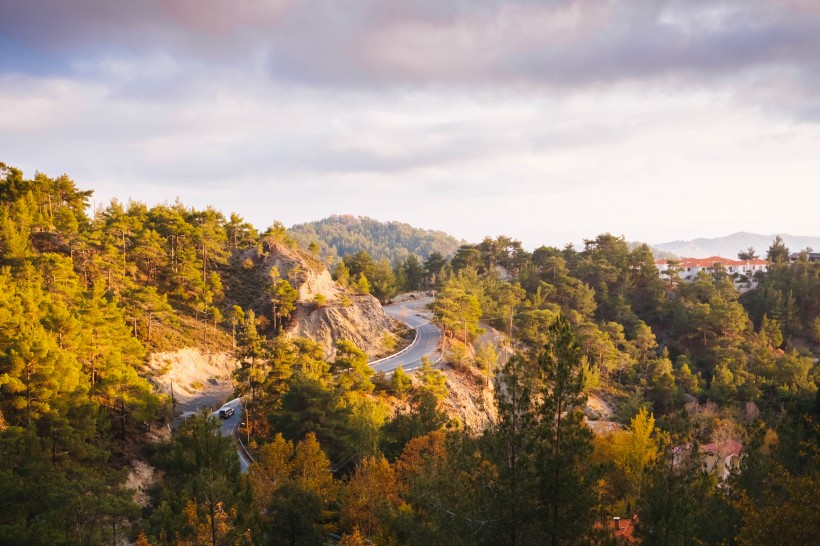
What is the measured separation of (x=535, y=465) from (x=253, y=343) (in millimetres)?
23882

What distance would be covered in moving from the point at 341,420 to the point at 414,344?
27.3 meters

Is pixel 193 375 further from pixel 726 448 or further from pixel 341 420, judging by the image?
pixel 726 448

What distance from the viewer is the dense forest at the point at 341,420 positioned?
39.7 ft

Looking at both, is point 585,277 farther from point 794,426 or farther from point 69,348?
point 69,348

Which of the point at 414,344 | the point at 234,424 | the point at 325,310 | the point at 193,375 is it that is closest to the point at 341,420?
the point at 234,424

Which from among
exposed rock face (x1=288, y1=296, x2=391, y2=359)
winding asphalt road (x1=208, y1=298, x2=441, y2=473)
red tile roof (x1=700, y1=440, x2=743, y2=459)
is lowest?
red tile roof (x1=700, y1=440, x2=743, y2=459)

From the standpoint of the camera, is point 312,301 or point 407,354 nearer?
point 407,354

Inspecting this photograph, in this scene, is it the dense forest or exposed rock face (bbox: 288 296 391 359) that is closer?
the dense forest

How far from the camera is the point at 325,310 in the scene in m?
54.0

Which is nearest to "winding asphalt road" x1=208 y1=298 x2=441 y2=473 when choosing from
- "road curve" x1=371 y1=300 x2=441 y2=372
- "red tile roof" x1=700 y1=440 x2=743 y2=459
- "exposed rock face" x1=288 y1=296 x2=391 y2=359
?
"road curve" x1=371 y1=300 x2=441 y2=372

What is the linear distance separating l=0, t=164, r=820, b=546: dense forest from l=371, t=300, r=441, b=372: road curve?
2.12 metres

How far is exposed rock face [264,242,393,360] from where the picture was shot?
172 feet

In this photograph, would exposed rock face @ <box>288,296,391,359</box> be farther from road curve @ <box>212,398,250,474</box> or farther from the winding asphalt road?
road curve @ <box>212,398,250,474</box>

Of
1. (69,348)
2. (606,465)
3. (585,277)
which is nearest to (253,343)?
(69,348)
